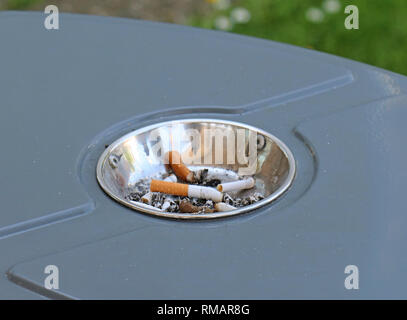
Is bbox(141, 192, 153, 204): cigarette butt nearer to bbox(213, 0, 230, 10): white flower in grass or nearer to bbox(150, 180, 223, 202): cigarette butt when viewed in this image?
bbox(150, 180, 223, 202): cigarette butt

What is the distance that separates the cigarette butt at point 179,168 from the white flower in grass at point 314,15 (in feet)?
8.21

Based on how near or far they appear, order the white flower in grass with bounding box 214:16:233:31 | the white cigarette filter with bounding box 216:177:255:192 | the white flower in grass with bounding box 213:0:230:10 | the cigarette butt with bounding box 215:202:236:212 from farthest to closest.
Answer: the white flower in grass with bounding box 213:0:230:10, the white flower in grass with bounding box 214:16:233:31, the white cigarette filter with bounding box 216:177:255:192, the cigarette butt with bounding box 215:202:236:212

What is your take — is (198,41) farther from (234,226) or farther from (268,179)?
(234,226)

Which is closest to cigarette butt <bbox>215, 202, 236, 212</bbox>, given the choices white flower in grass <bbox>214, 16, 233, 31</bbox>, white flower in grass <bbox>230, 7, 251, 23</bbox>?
white flower in grass <bbox>214, 16, 233, 31</bbox>

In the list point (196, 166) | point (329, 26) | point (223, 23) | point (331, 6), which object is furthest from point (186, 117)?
point (331, 6)

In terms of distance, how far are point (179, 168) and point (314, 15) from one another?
2554mm

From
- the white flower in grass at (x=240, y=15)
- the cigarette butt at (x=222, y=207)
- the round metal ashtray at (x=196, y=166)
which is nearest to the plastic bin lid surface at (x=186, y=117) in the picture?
the round metal ashtray at (x=196, y=166)

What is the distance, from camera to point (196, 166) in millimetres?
2025

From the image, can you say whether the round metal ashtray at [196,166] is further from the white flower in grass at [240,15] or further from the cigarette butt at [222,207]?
the white flower in grass at [240,15]

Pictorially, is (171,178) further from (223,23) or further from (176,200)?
(223,23)

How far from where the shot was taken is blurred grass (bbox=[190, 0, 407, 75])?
157 inches

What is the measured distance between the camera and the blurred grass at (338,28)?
3979 millimetres

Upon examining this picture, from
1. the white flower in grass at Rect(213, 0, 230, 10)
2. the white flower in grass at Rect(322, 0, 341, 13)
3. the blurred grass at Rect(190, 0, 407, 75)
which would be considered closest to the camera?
the blurred grass at Rect(190, 0, 407, 75)

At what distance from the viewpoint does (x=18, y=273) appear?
4.74 ft
